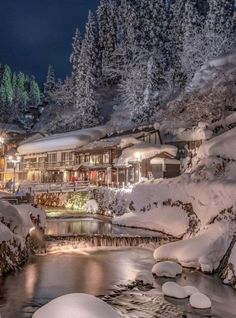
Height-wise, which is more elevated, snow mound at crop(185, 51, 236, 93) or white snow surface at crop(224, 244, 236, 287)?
snow mound at crop(185, 51, 236, 93)

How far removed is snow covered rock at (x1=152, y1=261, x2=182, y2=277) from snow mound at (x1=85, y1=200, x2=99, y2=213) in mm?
22844

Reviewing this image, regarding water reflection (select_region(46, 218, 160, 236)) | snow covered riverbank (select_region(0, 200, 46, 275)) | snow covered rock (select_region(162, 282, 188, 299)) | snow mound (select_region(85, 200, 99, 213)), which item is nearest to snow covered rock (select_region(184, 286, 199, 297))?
snow covered rock (select_region(162, 282, 188, 299))

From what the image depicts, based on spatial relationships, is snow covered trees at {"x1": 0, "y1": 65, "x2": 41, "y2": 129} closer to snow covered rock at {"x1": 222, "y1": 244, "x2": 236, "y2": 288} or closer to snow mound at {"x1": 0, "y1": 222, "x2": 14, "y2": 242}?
snow mound at {"x1": 0, "y1": 222, "x2": 14, "y2": 242}

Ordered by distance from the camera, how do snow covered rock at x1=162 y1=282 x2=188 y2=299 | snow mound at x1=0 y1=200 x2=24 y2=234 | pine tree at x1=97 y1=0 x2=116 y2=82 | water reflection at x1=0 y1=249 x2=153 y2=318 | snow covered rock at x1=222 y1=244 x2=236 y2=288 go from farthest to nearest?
pine tree at x1=97 y1=0 x2=116 y2=82 < snow mound at x1=0 y1=200 x2=24 y2=234 < snow covered rock at x1=222 y1=244 x2=236 y2=288 < snow covered rock at x1=162 y1=282 x2=188 y2=299 < water reflection at x1=0 y1=249 x2=153 y2=318

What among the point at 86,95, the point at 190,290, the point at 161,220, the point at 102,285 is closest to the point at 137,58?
the point at 86,95

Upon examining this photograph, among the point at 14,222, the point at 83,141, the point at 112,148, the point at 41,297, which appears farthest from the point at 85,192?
the point at 41,297

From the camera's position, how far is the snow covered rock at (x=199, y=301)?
12.9m

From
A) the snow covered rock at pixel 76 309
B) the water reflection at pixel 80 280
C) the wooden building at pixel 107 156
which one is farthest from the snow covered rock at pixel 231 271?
the wooden building at pixel 107 156

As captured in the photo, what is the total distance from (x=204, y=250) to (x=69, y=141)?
36.4 m

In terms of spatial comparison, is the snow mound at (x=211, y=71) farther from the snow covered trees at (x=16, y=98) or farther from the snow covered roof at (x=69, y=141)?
the snow covered trees at (x=16, y=98)

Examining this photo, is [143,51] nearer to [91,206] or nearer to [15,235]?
[91,206]

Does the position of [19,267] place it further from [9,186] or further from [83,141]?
[83,141]

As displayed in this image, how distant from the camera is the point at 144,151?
39281mm

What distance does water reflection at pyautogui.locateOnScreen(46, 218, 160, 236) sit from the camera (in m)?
27.2
